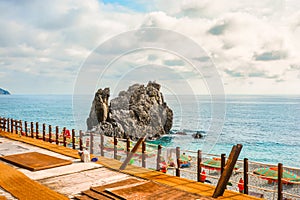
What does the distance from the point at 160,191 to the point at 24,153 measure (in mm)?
7593

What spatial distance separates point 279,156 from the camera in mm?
48625

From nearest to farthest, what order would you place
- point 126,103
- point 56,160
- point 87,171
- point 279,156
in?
point 87,171
point 56,160
point 126,103
point 279,156

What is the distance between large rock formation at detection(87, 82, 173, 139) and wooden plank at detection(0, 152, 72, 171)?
31.0 meters

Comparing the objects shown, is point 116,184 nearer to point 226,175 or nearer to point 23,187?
point 23,187

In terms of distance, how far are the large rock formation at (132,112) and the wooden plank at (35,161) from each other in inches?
1222

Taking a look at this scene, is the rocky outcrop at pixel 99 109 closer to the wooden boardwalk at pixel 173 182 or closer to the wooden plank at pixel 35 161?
the wooden plank at pixel 35 161

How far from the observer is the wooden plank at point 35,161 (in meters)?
9.74

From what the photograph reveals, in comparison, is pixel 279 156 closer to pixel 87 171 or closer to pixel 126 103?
pixel 126 103

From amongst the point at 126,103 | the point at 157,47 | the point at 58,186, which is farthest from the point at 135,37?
the point at 126,103

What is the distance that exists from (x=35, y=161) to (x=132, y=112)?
112ft

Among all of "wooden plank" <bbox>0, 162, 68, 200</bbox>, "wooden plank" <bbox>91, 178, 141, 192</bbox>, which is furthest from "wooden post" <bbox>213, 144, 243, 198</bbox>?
"wooden plank" <bbox>0, 162, 68, 200</bbox>

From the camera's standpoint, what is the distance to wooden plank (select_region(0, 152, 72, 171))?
32.0 feet

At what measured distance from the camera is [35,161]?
10.5 metres

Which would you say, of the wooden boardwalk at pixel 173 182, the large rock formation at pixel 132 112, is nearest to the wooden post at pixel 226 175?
the wooden boardwalk at pixel 173 182
